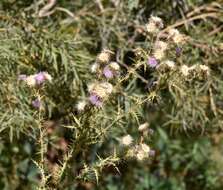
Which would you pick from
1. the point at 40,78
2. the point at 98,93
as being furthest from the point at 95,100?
the point at 40,78

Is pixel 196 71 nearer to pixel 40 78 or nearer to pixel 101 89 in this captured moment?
pixel 101 89

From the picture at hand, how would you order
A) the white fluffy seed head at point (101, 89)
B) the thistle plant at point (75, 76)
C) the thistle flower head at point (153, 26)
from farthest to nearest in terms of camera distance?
1. the thistle plant at point (75, 76)
2. the thistle flower head at point (153, 26)
3. the white fluffy seed head at point (101, 89)

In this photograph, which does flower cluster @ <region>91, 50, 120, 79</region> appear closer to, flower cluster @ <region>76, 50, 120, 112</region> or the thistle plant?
flower cluster @ <region>76, 50, 120, 112</region>

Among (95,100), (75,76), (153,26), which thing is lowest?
(75,76)

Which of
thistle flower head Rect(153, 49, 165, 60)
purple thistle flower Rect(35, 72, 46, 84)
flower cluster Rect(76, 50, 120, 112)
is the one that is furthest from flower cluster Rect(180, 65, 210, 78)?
purple thistle flower Rect(35, 72, 46, 84)

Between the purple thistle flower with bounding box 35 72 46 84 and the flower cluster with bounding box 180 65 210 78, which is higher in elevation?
the purple thistle flower with bounding box 35 72 46 84

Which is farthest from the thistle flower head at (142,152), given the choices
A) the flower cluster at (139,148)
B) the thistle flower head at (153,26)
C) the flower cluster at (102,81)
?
the thistle flower head at (153,26)

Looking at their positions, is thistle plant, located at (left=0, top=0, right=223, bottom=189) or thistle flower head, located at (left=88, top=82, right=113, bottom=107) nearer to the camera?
thistle flower head, located at (left=88, top=82, right=113, bottom=107)

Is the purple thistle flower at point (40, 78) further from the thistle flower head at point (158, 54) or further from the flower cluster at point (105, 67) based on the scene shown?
the thistle flower head at point (158, 54)

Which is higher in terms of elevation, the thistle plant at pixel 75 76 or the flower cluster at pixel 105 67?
the flower cluster at pixel 105 67

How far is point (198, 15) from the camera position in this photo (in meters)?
2.74

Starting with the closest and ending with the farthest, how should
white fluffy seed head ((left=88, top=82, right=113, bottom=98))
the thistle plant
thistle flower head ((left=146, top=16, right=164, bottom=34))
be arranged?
white fluffy seed head ((left=88, top=82, right=113, bottom=98)) < thistle flower head ((left=146, top=16, right=164, bottom=34)) < the thistle plant

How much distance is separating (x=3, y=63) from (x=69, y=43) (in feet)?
0.89

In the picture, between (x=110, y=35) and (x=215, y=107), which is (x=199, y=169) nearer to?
(x=215, y=107)
